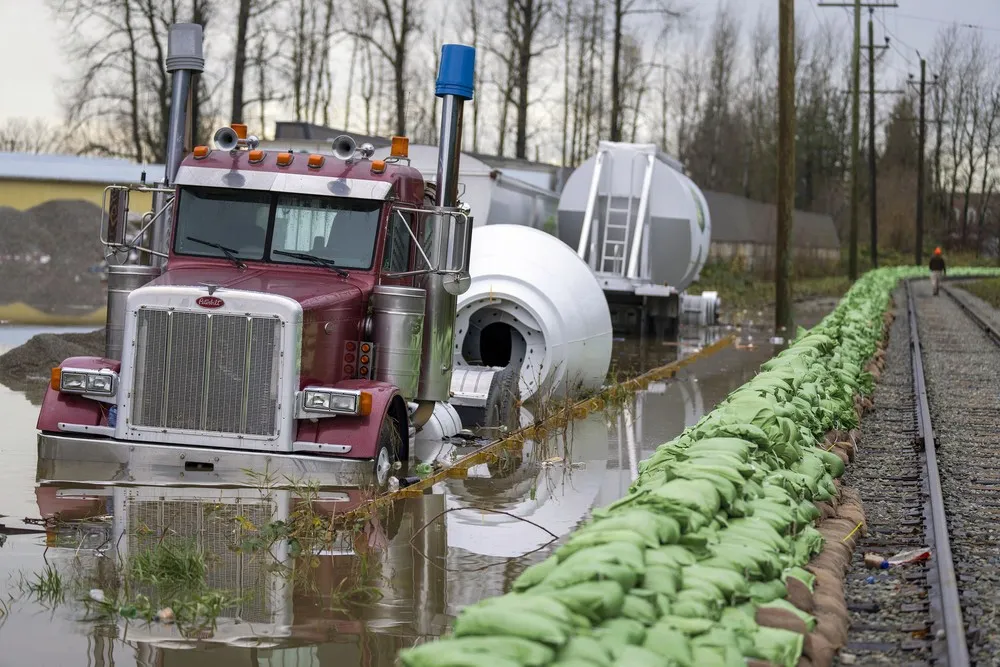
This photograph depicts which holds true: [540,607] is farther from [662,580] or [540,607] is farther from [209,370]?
[209,370]

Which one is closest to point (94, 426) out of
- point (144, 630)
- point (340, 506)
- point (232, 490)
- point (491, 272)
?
point (232, 490)

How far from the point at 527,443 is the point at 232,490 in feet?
13.5

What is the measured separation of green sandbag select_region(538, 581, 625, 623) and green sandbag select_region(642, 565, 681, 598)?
0.36m

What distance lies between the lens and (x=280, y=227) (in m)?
11.4

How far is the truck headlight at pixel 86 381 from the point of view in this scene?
1020 centimetres

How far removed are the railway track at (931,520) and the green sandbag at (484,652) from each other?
2490mm

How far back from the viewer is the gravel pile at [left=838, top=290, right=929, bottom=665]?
6766mm

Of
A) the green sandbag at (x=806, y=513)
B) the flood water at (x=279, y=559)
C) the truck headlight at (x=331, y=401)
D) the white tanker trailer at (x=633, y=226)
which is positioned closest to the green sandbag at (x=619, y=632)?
the flood water at (x=279, y=559)

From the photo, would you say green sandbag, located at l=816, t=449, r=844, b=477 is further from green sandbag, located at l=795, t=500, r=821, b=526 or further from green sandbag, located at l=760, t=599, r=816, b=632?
green sandbag, located at l=760, t=599, r=816, b=632

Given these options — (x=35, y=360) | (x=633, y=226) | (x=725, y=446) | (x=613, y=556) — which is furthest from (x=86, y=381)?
(x=633, y=226)

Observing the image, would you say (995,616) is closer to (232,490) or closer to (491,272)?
(232,490)

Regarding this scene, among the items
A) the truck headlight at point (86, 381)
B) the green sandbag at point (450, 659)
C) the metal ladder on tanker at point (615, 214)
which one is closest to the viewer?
the green sandbag at point (450, 659)

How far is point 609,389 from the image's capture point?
16969mm

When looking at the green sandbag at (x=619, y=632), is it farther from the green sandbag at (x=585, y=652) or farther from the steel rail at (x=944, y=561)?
the steel rail at (x=944, y=561)
